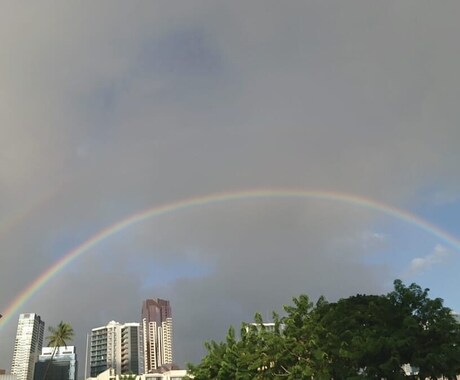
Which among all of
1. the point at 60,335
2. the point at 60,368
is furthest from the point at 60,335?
the point at 60,368

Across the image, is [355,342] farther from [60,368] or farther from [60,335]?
[60,368]

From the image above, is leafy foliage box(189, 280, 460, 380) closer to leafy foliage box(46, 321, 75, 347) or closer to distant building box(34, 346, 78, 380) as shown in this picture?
leafy foliage box(46, 321, 75, 347)

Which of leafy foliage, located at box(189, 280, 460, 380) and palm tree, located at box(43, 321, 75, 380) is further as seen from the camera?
palm tree, located at box(43, 321, 75, 380)

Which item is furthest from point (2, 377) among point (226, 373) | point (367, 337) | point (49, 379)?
point (367, 337)

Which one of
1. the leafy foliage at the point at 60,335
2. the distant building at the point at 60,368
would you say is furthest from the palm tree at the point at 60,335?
the distant building at the point at 60,368

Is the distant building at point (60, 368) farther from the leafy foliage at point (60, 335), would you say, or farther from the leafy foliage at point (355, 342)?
the leafy foliage at point (355, 342)

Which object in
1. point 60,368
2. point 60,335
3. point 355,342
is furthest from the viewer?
point 60,368

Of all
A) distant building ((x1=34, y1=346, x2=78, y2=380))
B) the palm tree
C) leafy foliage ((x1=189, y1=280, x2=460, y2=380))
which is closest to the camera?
leafy foliage ((x1=189, y1=280, x2=460, y2=380))

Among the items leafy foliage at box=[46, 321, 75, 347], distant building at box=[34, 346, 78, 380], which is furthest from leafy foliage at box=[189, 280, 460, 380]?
distant building at box=[34, 346, 78, 380]
